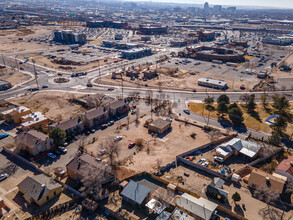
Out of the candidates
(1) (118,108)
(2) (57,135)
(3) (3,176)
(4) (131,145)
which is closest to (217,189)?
(4) (131,145)

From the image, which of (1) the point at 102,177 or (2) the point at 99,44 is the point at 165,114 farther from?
(2) the point at 99,44

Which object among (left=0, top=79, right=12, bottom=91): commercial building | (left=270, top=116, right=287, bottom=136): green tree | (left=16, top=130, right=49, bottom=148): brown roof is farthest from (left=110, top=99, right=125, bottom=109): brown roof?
(left=0, top=79, right=12, bottom=91): commercial building

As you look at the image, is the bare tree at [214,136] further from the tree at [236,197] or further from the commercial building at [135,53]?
the commercial building at [135,53]

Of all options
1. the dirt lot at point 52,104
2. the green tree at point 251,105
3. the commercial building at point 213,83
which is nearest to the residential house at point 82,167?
the dirt lot at point 52,104

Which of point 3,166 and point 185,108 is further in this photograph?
point 185,108

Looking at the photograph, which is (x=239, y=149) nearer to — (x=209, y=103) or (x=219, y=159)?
(x=219, y=159)

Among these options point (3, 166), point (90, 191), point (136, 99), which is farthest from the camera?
point (136, 99)

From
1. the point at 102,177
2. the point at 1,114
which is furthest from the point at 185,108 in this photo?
the point at 1,114
